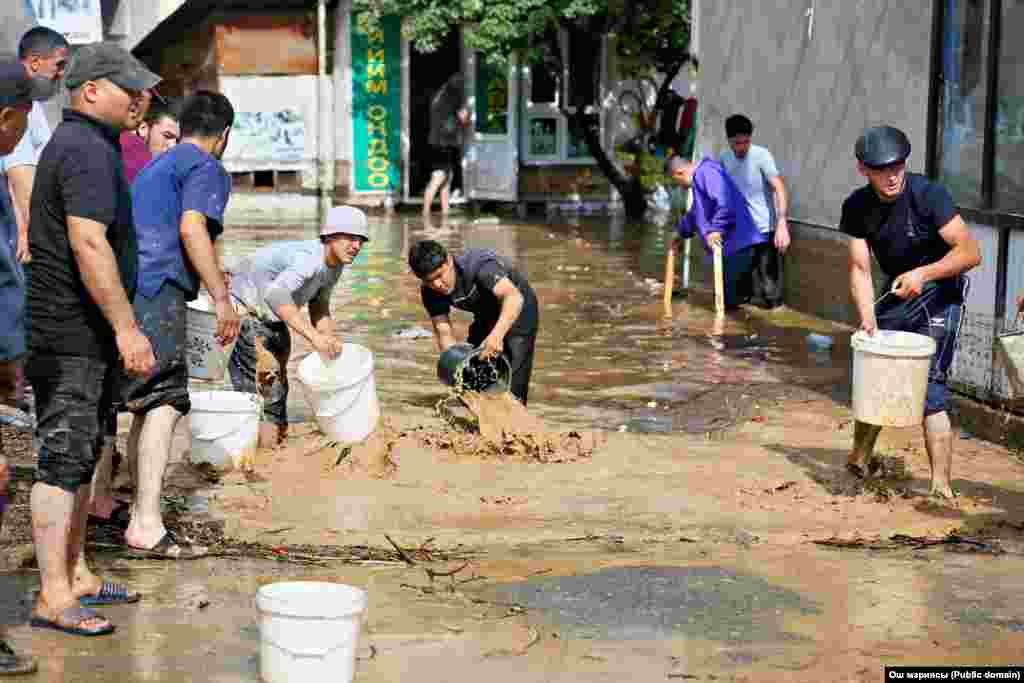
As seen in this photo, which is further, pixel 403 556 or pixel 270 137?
pixel 270 137

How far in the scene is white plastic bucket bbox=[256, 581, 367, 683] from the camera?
16.1ft

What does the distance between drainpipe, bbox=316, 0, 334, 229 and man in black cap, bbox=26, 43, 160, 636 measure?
59.0 feet

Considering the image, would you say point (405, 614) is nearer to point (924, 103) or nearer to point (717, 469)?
point (717, 469)

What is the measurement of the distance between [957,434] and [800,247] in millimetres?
5135

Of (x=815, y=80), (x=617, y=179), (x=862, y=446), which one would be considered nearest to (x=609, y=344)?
(x=815, y=80)

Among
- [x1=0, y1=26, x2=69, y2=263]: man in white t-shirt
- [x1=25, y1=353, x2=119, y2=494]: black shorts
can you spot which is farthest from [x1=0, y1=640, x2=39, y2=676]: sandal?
[x1=0, y1=26, x2=69, y2=263]: man in white t-shirt

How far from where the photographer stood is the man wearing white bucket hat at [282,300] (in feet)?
26.9

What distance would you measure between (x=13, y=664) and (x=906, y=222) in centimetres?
467

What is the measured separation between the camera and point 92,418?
18.6 ft

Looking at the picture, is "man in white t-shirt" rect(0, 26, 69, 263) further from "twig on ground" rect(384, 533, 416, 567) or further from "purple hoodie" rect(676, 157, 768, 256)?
"purple hoodie" rect(676, 157, 768, 256)

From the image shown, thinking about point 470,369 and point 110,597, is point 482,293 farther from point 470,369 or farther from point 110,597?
point 110,597

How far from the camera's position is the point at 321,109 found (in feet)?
79.9

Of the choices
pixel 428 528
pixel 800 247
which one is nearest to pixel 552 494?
pixel 428 528

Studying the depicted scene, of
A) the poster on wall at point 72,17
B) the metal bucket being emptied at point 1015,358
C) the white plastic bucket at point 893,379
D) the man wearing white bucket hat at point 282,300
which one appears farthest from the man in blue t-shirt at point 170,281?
the poster on wall at point 72,17
